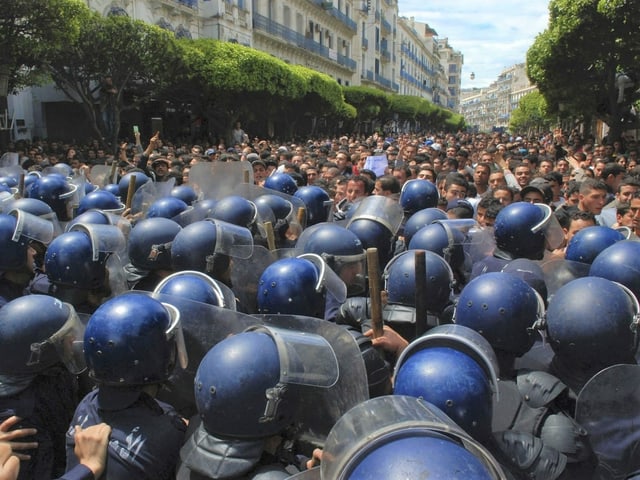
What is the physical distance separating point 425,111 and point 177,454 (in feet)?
190

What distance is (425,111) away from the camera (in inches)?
2264

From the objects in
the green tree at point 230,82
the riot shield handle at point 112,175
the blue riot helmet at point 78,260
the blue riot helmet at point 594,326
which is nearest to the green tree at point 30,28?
the riot shield handle at point 112,175

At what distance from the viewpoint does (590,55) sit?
45.3 ft

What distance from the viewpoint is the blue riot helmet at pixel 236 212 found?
4609mm

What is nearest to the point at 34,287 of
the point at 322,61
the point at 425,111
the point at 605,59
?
the point at 605,59

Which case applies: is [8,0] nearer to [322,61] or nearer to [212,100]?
[212,100]

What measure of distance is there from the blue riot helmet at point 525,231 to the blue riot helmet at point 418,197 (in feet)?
4.93

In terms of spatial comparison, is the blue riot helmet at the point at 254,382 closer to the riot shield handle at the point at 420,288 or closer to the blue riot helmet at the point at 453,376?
the blue riot helmet at the point at 453,376

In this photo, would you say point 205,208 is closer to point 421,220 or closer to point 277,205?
point 277,205

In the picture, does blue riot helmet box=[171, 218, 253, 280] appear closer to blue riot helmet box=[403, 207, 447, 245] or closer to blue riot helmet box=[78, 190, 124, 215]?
blue riot helmet box=[403, 207, 447, 245]

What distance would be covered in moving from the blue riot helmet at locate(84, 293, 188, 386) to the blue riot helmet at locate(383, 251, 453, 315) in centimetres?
140

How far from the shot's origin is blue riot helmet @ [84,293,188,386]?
2.25 m

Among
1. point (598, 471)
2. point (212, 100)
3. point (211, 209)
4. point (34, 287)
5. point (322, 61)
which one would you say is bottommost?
point (598, 471)

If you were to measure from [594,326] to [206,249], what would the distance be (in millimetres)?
2260
